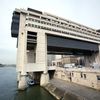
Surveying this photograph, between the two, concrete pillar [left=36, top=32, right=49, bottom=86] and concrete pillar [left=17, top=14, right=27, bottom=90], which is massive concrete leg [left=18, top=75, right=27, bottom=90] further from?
concrete pillar [left=36, top=32, right=49, bottom=86]

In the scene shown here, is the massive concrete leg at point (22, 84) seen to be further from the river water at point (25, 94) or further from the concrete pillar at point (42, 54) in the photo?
the concrete pillar at point (42, 54)

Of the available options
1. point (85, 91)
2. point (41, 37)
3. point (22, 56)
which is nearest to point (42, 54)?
point (41, 37)

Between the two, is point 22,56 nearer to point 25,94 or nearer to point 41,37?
point 41,37

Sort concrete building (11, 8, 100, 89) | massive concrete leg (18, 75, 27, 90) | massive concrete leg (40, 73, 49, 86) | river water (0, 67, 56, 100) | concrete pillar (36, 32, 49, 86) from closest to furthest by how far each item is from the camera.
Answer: river water (0, 67, 56, 100), massive concrete leg (18, 75, 27, 90), massive concrete leg (40, 73, 49, 86), concrete building (11, 8, 100, 89), concrete pillar (36, 32, 49, 86)

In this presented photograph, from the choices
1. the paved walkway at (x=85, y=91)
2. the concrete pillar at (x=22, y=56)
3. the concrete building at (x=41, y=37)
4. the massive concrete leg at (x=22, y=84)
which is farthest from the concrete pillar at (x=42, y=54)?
the paved walkway at (x=85, y=91)

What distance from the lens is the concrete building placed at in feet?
146

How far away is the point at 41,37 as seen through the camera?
162 ft

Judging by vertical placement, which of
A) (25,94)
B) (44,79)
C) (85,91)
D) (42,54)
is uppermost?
(42,54)

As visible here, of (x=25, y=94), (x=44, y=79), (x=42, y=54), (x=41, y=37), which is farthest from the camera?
(x=41, y=37)

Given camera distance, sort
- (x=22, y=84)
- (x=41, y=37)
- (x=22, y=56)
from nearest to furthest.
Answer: (x=22, y=84) < (x=22, y=56) < (x=41, y=37)

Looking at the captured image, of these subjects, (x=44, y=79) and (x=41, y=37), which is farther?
(x=41, y=37)

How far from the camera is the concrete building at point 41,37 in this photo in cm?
4462

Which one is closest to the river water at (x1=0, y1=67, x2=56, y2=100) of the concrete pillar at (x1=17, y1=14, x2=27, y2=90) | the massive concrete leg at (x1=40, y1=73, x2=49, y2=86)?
the concrete pillar at (x1=17, y1=14, x2=27, y2=90)

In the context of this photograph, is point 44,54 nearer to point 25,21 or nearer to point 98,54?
point 25,21
